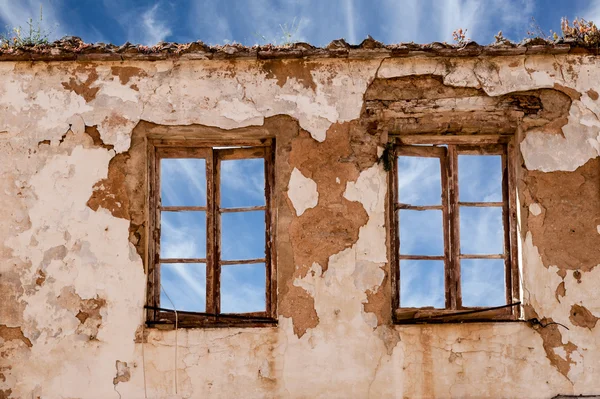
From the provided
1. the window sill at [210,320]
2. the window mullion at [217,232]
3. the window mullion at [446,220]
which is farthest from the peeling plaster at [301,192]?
the window mullion at [446,220]

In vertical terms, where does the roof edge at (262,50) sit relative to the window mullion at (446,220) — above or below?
above

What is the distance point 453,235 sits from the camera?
5762 millimetres

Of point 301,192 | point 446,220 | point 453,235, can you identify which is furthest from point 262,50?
point 453,235

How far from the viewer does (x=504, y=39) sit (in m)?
5.75

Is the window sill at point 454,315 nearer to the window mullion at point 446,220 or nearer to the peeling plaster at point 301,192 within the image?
the window mullion at point 446,220

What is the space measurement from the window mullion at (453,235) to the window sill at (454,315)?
101 millimetres

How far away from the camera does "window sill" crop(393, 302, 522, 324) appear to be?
5543mm

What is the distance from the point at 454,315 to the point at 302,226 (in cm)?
127

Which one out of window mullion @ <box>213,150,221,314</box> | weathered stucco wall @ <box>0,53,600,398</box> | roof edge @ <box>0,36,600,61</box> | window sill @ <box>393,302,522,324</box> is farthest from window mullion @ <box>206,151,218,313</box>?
window sill @ <box>393,302,522,324</box>

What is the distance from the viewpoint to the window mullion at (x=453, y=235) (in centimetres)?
569

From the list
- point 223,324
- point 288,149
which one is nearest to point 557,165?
point 288,149

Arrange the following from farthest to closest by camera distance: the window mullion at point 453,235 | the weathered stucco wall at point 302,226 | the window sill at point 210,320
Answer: the window mullion at point 453,235 → the window sill at point 210,320 → the weathered stucco wall at point 302,226

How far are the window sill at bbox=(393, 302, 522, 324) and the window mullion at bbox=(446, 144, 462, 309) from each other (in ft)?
0.33

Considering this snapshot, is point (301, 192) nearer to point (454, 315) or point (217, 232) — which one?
point (217, 232)
